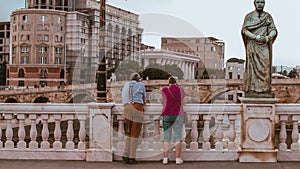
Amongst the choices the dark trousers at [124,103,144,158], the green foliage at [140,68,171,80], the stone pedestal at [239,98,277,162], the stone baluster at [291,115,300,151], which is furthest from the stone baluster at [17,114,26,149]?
the green foliage at [140,68,171,80]

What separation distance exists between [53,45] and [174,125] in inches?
2700

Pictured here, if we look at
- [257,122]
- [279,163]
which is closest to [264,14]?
[257,122]

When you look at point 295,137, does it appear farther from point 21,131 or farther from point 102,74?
point 21,131

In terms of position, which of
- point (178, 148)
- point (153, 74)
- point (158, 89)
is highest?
point (153, 74)

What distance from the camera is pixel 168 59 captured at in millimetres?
48375

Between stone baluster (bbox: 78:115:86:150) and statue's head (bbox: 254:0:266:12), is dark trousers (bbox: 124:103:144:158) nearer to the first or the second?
stone baluster (bbox: 78:115:86:150)

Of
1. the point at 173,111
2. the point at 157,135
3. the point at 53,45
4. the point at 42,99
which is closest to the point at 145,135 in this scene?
the point at 157,135

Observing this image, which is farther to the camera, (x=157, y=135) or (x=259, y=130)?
(x=157, y=135)

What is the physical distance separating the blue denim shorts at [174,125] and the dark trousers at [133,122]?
0.41 metres

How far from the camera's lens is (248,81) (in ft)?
25.1

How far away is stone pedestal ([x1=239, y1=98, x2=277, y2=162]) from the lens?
7465 mm

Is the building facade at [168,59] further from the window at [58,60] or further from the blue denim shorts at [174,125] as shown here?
the blue denim shorts at [174,125]

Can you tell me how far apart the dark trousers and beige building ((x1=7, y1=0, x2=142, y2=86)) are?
62.9 meters

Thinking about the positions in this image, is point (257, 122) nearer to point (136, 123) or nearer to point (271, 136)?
point (271, 136)
